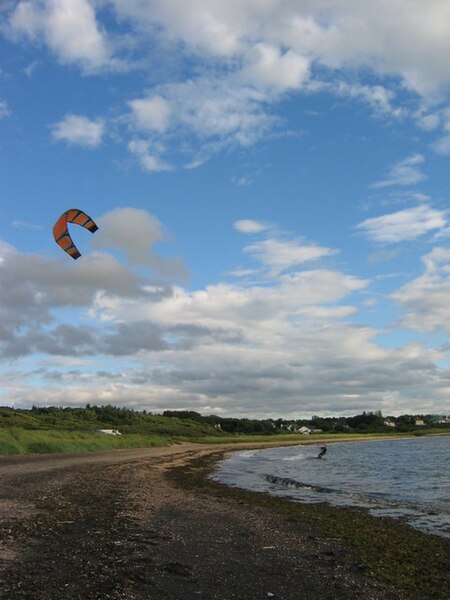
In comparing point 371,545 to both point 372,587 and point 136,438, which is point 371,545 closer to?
point 372,587

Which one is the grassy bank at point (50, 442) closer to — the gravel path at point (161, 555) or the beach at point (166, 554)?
the beach at point (166, 554)

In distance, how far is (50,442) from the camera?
58.9m

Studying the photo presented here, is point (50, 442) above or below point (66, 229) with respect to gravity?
below

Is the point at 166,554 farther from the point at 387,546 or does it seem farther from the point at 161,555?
the point at 387,546

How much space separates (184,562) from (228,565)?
0.87 metres

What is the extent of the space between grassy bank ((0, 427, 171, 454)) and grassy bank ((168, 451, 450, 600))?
3687 cm

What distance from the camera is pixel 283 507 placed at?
21203mm

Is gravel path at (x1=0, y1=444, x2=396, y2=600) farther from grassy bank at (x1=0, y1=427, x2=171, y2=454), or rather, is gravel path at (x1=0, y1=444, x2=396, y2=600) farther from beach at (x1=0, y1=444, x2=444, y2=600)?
grassy bank at (x1=0, y1=427, x2=171, y2=454)

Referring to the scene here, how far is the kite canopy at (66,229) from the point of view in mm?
20094

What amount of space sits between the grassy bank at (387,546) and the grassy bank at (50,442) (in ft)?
121

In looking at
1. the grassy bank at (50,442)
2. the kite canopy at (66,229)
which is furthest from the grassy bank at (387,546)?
the grassy bank at (50,442)

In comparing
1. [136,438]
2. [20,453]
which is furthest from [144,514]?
[136,438]

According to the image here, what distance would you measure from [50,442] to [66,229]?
44.3 m

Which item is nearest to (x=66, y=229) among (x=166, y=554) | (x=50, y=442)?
(x=166, y=554)
